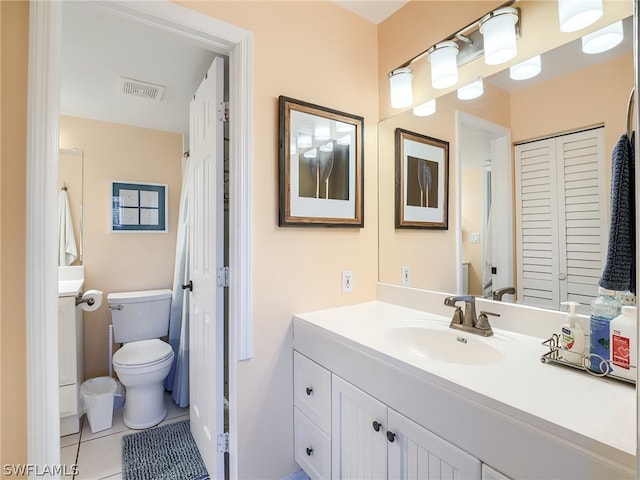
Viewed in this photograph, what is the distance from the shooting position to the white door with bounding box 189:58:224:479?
1472 mm

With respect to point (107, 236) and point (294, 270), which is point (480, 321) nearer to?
point (294, 270)

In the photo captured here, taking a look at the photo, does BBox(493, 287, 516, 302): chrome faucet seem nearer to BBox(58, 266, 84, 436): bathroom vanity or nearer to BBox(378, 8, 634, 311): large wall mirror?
BBox(378, 8, 634, 311): large wall mirror

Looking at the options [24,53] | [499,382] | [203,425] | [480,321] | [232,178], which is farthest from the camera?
[203,425]

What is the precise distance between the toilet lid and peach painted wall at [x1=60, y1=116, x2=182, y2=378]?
535 millimetres

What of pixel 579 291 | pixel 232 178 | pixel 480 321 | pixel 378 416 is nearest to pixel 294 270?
pixel 232 178

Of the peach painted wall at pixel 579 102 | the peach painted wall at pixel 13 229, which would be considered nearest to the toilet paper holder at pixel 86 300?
the peach painted wall at pixel 13 229

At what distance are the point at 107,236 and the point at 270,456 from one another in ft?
7.49

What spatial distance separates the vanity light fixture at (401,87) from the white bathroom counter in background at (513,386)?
118cm

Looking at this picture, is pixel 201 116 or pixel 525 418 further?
pixel 201 116

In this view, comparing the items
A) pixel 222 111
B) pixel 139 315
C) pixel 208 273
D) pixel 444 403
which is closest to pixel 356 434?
pixel 444 403

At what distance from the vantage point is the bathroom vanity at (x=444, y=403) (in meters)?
0.66

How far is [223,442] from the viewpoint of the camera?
1.47 m

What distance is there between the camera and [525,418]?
0.69 meters

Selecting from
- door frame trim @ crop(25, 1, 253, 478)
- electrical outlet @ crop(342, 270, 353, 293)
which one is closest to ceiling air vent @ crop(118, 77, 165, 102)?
door frame trim @ crop(25, 1, 253, 478)
